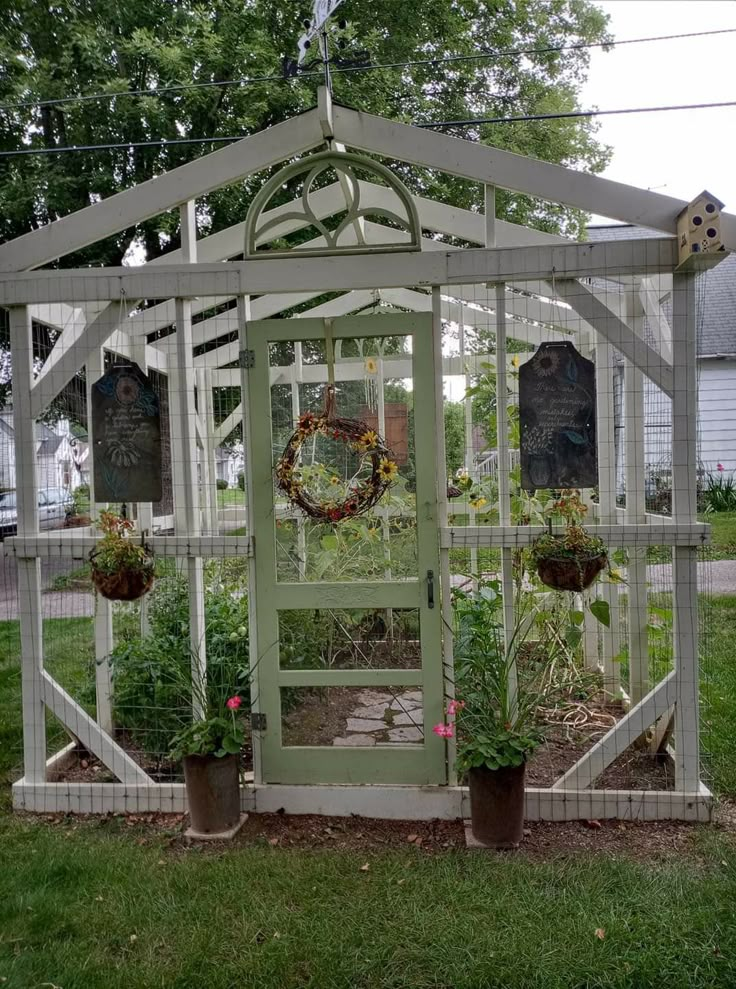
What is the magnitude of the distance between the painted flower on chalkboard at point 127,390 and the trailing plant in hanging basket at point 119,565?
58 centimetres

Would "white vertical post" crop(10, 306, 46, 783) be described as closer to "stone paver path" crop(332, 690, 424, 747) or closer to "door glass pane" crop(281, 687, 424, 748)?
"door glass pane" crop(281, 687, 424, 748)

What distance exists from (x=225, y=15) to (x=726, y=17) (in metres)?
6.20

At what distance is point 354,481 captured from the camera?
3.60 metres

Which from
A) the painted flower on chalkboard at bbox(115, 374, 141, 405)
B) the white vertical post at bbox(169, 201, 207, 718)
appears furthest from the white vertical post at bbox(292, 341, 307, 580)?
the painted flower on chalkboard at bbox(115, 374, 141, 405)

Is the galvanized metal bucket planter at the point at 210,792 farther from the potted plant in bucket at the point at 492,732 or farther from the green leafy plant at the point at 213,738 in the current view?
the potted plant in bucket at the point at 492,732

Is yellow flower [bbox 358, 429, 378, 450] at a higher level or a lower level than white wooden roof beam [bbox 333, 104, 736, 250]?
lower

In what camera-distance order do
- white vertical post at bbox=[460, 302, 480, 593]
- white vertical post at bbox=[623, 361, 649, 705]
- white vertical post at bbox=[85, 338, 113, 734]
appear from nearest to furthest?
white vertical post at bbox=[623, 361, 649, 705], white vertical post at bbox=[85, 338, 113, 734], white vertical post at bbox=[460, 302, 480, 593]

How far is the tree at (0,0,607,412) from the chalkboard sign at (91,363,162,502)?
215 inches

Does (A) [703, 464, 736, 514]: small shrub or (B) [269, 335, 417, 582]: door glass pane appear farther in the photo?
(A) [703, 464, 736, 514]: small shrub

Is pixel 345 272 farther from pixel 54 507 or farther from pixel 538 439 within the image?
pixel 54 507

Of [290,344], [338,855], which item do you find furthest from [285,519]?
[338,855]

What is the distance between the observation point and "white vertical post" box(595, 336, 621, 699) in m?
4.46

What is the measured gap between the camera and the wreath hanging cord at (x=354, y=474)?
3557 mm

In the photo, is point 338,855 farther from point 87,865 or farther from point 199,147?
point 199,147
